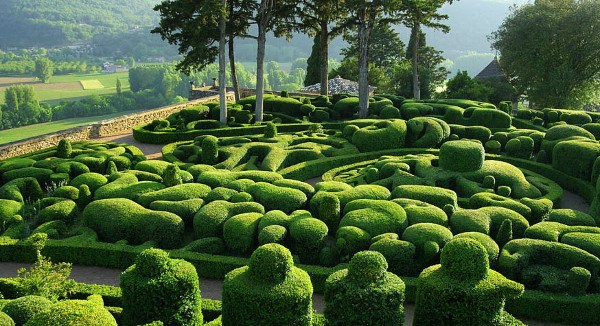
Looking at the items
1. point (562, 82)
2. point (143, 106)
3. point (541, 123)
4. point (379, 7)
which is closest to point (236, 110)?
point (379, 7)

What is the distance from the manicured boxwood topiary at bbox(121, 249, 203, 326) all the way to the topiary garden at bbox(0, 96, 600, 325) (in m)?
0.03

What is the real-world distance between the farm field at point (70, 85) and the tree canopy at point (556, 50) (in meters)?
110

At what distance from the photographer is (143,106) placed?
11638 cm

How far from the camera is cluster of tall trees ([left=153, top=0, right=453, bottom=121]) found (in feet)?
94.8

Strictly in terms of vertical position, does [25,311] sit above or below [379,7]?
below

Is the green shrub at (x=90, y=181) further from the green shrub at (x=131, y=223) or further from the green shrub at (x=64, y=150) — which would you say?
the green shrub at (x=64, y=150)

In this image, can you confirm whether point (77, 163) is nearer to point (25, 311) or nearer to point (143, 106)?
point (25, 311)

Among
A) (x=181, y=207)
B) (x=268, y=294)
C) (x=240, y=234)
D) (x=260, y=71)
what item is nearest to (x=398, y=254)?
(x=240, y=234)

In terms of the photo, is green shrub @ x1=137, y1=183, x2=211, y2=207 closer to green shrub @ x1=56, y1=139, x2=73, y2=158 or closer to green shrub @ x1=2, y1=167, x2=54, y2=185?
green shrub @ x1=2, y1=167, x2=54, y2=185

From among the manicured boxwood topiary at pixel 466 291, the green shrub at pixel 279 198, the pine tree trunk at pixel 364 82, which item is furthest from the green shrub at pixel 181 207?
the pine tree trunk at pixel 364 82

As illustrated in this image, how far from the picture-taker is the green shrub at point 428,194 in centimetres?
1634

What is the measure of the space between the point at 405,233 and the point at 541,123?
19.2 m

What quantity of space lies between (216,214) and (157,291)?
18.4 feet

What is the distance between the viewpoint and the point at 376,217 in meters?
14.6
